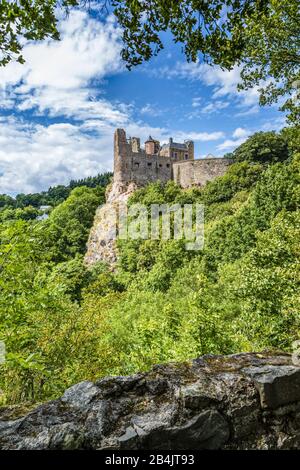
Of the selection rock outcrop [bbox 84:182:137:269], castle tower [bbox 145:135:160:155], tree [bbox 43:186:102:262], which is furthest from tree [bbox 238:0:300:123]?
castle tower [bbox 145:135:160:155]

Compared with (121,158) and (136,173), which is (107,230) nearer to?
(136,173)

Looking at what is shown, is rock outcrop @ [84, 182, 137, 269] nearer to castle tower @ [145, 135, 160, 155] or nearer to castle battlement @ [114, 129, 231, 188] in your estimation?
castle battlement @ [114, 129, 231, 188]

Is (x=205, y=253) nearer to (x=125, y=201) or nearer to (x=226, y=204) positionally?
(x=226, y=204)

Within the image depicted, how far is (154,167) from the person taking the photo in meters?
57.8

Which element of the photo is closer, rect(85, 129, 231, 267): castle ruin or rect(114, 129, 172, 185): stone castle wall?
rect(85, 129, 231, 267): castle ruin

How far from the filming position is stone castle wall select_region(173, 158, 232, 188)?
5453 centimetres

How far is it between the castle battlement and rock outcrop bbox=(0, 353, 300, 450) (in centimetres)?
5340

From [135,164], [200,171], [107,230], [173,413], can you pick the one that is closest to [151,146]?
[135,164]

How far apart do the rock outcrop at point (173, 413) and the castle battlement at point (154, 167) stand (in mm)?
53402

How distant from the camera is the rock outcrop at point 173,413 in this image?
7.93 feet

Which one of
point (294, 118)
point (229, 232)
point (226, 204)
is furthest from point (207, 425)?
point (226, 204)

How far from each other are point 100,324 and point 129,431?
46.9 feet

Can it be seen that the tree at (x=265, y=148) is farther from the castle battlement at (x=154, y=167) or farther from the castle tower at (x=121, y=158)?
the castle tower at (x=121, y=158)
